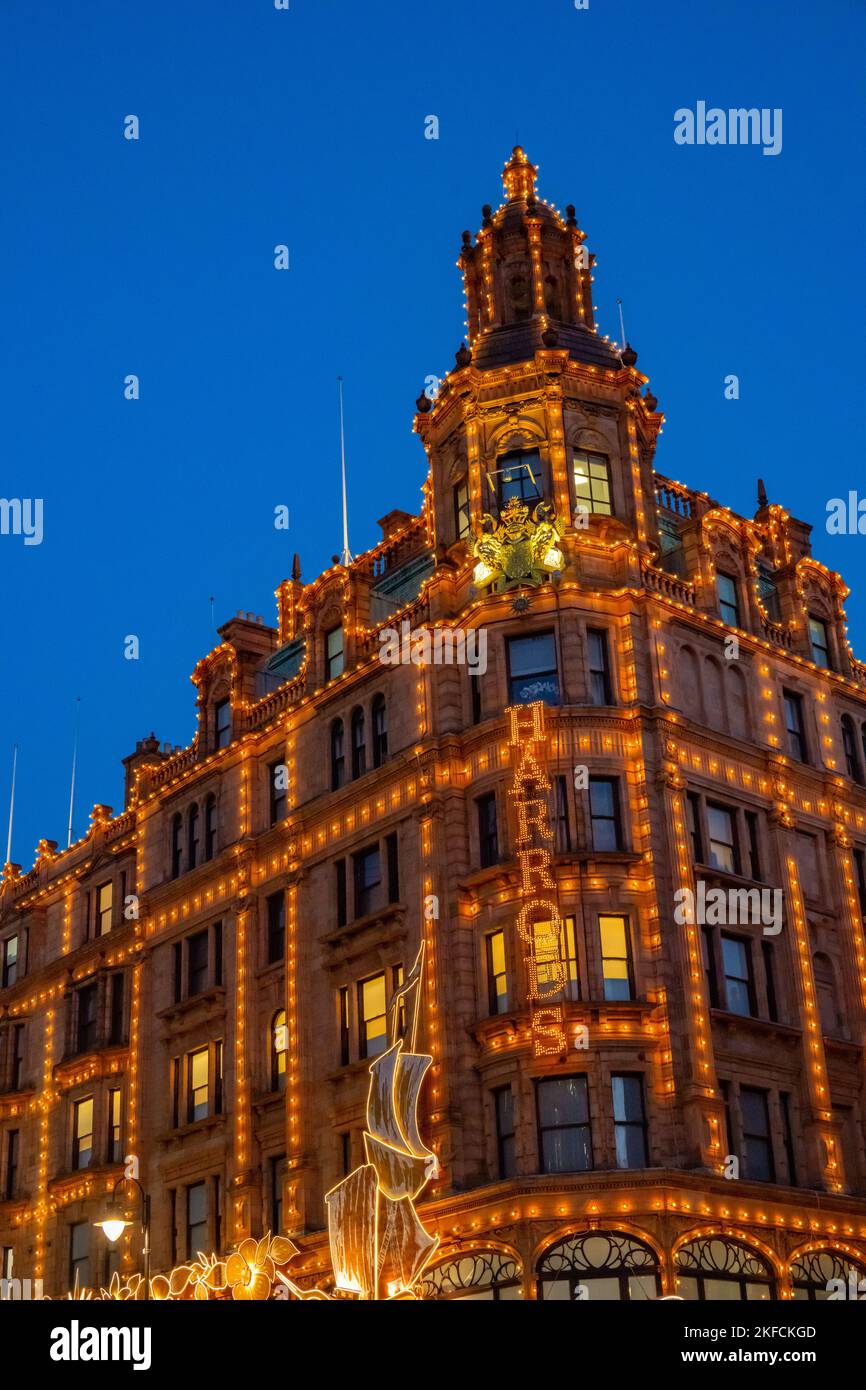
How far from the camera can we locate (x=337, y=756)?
5559 centimetres

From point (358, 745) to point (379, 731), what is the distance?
1.12 m

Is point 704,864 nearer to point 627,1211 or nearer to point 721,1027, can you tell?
point 721,1027

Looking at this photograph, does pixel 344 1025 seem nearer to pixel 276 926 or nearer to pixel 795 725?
pixel 276 926

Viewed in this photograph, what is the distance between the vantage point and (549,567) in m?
50.1

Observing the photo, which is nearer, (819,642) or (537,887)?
(537,887)

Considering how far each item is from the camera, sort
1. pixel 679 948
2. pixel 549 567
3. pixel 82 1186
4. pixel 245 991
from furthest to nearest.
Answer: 1. pixel 82 1186
2. pixel 245 991
3. pixel 549 567
4. pixel 679 948

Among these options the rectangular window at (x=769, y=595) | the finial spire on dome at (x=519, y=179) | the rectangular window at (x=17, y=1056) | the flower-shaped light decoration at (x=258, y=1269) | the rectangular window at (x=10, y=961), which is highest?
the finial spire on dome at (x=519, y=179)

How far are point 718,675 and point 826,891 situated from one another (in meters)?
7.16

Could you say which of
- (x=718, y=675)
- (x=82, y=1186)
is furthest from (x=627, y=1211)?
(x=82, y=1186)

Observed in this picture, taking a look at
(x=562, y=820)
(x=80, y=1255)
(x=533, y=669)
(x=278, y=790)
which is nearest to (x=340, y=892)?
(x=278, y=790)

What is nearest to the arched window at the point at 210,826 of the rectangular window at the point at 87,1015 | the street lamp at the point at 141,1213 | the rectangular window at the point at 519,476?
the rectangular window at the point at 87,1015

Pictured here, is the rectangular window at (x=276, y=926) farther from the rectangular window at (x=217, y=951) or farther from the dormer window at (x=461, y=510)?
the dormer window at (x=461, y=510)

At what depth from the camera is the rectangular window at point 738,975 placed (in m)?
48.0

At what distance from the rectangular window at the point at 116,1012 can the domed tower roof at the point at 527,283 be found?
25.4 m
